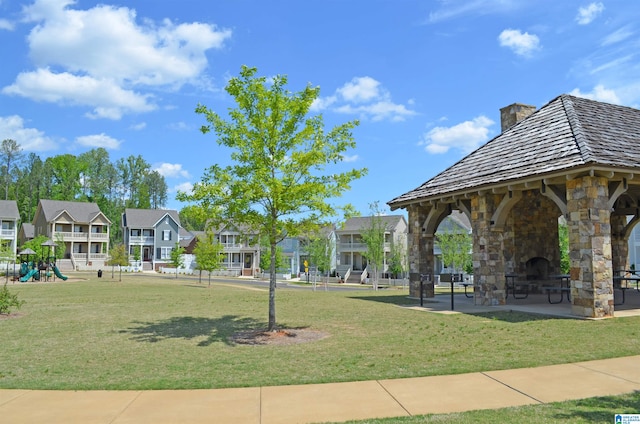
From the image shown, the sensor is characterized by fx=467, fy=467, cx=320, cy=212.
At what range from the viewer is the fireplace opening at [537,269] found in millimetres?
20048

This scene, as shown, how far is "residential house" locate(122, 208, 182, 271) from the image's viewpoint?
240 feet

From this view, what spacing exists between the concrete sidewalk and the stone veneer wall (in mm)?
13474

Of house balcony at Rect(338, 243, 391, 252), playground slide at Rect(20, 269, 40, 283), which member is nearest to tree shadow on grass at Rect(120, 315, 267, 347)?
playground slide at Rect(20, 269, 40, 283)

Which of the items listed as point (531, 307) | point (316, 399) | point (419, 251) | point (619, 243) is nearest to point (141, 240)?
point (419, 251)

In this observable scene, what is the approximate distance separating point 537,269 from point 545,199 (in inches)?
121

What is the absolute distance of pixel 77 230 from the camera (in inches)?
2694

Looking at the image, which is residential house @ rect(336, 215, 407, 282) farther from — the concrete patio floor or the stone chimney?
the concrete patio floor

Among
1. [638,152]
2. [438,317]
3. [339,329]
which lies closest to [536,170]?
[638,152]

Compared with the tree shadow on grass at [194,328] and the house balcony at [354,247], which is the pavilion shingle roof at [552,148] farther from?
the house balcony at [354,247]

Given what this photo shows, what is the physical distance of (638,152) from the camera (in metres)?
13.6

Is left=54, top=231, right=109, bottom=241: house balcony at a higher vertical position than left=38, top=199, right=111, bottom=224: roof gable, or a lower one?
→ lower

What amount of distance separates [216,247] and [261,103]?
25.0 m

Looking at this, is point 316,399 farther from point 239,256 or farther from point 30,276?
point 239,256

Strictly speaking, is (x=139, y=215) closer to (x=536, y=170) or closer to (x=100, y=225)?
(x=100, y=225)
